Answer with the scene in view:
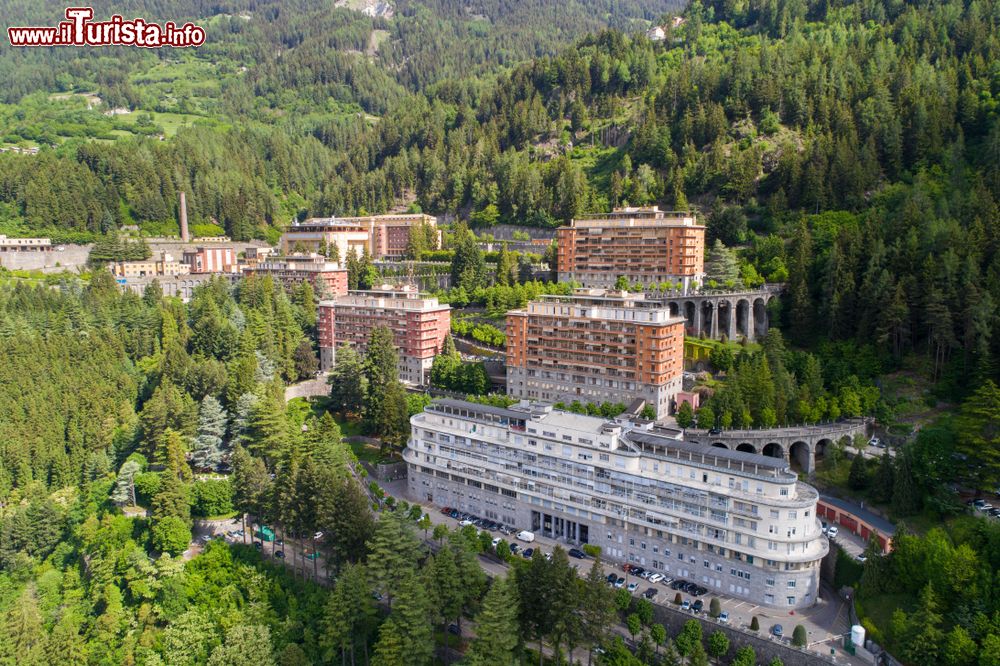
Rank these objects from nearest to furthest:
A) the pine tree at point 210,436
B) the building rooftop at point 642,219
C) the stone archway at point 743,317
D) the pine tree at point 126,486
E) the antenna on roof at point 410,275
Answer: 1. the pine tree at point 126,486
2. the pine tree at point 210,436
3. the stone archway at point 743,317
4. the building rooftop at point 642,219
5. the antenna on roof at point 410,275

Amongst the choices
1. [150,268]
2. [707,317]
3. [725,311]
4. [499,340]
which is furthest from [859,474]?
[150,268]

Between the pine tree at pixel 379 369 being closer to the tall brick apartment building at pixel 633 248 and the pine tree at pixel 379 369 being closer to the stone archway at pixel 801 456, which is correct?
the tall brick apartment building at pixel 633 248

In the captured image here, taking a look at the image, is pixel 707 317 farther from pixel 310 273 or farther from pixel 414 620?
pixel 310 273

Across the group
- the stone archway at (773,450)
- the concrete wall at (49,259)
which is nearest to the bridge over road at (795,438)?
the stone archway at (773,450)

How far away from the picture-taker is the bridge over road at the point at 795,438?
56.7m

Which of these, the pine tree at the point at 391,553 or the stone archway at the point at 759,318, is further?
the stone archway at the point at 759,318

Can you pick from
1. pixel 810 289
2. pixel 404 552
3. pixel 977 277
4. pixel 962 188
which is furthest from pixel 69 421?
pixel 962 188

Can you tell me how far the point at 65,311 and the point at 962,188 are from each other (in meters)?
104

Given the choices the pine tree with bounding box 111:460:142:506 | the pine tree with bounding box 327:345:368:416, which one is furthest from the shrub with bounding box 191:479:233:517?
the pine tree with bounding box 327:345:368:416

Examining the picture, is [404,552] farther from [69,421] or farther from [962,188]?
[962,188]

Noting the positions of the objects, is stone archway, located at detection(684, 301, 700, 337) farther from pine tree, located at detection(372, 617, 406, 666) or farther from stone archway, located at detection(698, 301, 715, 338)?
pine tree, located at detection(372, 617, 406, 666)

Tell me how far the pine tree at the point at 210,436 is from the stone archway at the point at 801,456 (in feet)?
163

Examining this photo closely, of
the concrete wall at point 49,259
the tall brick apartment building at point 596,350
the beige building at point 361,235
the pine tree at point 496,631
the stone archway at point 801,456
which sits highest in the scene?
the beige building at point 361,235

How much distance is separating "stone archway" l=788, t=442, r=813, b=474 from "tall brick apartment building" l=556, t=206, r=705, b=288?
2660 centimetres
